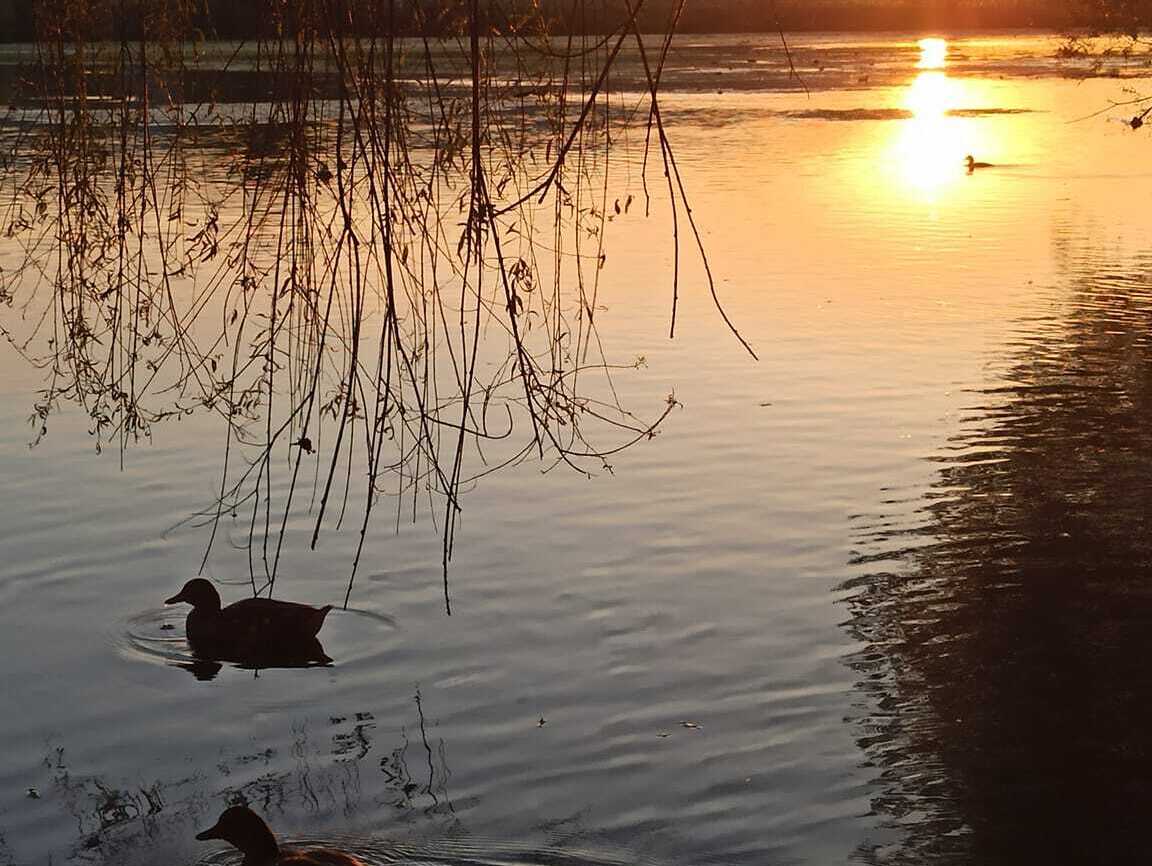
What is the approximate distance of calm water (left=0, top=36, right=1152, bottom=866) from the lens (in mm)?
6133

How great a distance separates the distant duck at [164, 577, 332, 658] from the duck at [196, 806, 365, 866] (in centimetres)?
186

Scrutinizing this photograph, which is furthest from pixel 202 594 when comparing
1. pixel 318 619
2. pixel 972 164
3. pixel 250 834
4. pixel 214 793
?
pixel 972 164

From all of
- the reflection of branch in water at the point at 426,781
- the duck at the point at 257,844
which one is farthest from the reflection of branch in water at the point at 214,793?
the duck at the point at 257,844

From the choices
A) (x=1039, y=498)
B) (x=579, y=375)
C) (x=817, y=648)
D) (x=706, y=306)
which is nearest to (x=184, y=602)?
(x=817, y=648)

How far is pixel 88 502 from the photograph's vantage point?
999 cm

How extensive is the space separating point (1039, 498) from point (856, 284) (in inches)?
289

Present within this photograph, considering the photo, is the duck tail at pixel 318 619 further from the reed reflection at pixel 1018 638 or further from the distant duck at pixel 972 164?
the distant duck at pixel 972 164

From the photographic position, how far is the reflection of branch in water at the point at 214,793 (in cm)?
605

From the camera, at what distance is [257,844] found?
5656 mm

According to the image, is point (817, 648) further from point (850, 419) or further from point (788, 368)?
point (788, 368)

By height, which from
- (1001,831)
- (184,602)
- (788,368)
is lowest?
(1001,831)

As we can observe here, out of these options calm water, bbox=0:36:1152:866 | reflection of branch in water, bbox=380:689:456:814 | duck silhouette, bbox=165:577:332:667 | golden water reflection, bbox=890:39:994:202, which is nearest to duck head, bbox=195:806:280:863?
calm water, bbox=0:36:1152:866

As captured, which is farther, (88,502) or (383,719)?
(88,502)

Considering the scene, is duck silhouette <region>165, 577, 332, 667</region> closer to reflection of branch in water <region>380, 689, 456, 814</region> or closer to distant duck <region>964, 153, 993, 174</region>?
reflection of branch in water <region>380, 689, 456, 814</region>
